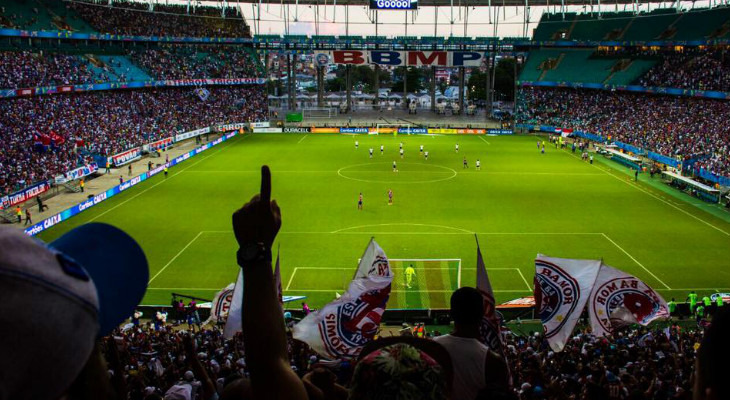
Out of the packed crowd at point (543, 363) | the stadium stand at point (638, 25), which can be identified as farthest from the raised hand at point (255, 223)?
the stadium stand at point (638, 25)

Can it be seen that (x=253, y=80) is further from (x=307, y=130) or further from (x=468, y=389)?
(x=468, y=389)

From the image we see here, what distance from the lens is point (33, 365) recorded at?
168 cm

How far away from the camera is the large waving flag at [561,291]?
11.8 metres

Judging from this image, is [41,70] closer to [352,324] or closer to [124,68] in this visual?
[124,68]

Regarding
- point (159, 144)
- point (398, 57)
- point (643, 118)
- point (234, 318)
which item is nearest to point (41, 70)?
point (159, 144)

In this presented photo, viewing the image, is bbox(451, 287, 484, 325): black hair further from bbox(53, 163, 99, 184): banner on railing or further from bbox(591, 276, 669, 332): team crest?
bbox(53, 163, 99, 184): banner on railing

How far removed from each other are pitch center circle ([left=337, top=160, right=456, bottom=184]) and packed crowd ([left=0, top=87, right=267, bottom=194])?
70.0 feet

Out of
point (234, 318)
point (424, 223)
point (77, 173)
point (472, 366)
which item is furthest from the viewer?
point (77, 173)

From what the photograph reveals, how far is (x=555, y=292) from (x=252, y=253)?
10330mm

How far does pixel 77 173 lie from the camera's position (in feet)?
155

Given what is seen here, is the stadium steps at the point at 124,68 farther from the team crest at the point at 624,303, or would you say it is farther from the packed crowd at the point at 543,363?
the team crest at the point at 624,303

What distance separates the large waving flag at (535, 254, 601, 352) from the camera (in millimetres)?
11766

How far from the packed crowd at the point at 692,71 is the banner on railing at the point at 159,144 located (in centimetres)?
5430

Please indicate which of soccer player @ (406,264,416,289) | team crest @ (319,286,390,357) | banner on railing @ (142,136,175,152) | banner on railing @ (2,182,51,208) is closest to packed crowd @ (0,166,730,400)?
team crest @ (319,286,390,357)
